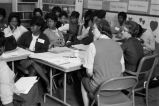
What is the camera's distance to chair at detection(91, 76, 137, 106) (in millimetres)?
2227

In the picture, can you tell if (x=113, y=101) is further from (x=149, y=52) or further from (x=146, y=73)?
(x=149, y=52)

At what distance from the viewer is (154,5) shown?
15.1 feet

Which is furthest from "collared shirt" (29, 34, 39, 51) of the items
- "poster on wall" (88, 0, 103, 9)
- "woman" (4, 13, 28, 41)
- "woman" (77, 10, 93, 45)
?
"poster on wall" (88, 0, 103, 9)

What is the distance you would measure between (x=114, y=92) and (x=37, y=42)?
1644mm

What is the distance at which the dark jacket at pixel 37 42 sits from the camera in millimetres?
3557

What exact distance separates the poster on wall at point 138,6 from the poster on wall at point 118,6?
13 centimetres

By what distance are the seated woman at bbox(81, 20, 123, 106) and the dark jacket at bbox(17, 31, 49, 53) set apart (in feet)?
4.06

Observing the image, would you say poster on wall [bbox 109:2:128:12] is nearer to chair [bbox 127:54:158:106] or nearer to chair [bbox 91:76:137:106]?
chair [bbox 127:54:158:106]

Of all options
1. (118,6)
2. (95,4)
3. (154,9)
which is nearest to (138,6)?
(154,9)

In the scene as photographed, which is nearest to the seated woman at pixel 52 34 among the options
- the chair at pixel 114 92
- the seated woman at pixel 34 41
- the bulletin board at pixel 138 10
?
the seated woman at pixel 34 41

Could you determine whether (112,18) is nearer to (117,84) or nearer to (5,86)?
(117,84)

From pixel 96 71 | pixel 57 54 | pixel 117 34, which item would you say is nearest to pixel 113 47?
pixel 96 71

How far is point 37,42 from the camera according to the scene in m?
3.58

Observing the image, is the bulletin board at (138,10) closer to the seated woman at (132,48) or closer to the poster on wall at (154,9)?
the poster on wall at (154,9)
